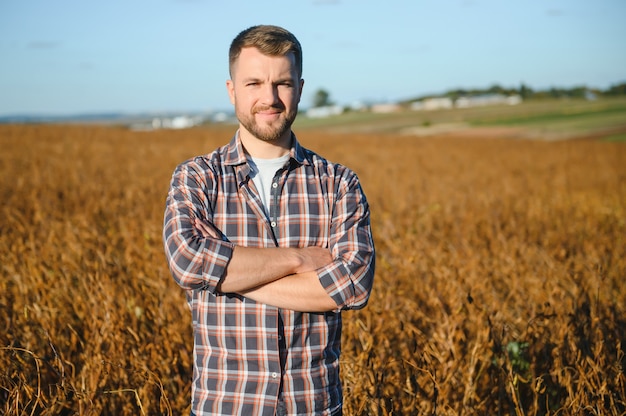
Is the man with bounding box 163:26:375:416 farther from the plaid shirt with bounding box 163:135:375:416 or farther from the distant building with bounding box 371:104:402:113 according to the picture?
the distant building with bounding box 371:104:402:113

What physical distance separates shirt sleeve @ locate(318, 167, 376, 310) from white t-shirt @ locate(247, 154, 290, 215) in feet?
0.75

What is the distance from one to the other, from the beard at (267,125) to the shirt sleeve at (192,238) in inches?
8.0

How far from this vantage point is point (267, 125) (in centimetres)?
181

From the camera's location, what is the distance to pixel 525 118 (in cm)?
5197

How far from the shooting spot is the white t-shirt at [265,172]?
1896mm

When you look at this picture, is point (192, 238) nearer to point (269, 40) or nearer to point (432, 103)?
point (269, 40)

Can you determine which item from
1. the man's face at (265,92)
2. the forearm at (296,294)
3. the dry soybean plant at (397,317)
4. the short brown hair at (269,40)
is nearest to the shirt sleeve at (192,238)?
the forearm at (296,294)

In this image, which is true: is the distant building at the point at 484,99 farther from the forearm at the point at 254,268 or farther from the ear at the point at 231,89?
the forearm at the point at 254,268

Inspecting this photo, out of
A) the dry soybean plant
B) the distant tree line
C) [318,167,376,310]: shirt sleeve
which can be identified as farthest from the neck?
the distant tree line

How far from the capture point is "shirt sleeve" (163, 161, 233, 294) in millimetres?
1739

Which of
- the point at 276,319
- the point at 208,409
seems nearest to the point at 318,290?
the point at 276,319

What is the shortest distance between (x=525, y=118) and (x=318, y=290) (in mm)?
54350

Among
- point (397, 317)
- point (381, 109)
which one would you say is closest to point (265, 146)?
point (397, 317)

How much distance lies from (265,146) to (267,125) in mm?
103
